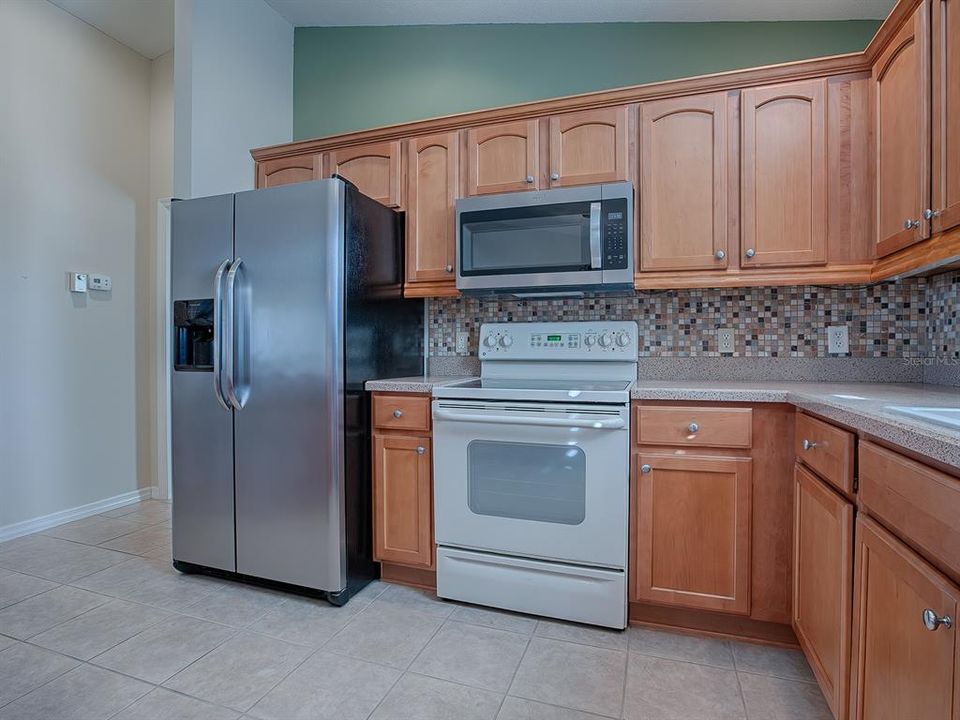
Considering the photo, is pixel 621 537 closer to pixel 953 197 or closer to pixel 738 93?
pixel 953 197

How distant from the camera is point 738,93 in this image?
2.06 meters

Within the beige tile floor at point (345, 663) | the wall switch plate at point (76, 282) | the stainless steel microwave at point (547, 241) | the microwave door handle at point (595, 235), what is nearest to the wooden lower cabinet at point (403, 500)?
the beige tile floor at point (345, 663)

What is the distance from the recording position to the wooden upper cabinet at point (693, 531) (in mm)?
1786

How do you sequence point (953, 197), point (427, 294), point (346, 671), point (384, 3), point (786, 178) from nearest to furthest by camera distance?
point (953, 197), point (346, 671), point (786, 178), point (427, 294), point (384, 3)

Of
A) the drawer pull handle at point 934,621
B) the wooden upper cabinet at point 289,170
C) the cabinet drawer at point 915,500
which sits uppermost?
the wooden upper cabinet at point 289,170

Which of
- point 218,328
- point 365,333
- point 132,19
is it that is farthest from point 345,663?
point 132,19

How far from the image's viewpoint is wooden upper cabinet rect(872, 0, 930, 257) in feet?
5.03

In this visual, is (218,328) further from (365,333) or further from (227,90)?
(227,90)

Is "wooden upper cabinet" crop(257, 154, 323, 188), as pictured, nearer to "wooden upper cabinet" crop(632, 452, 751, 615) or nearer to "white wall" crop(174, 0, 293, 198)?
"white wall" crop(174, 0, 293, 198)

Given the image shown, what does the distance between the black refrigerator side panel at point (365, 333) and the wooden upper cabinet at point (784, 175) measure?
1.49 meters

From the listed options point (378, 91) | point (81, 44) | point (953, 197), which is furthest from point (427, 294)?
point (81, 44)

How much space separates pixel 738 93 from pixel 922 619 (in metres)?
1.89

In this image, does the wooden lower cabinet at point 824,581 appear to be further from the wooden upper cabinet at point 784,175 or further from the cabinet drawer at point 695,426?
the wooden upper cabinet at point 784,175

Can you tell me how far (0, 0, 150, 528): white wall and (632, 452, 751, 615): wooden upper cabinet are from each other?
3175 mm
